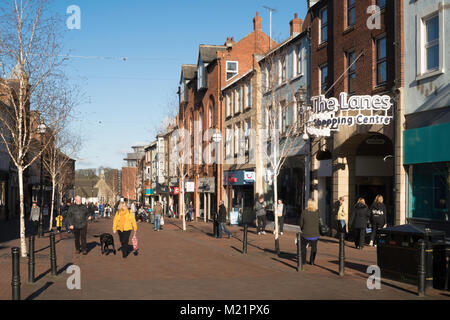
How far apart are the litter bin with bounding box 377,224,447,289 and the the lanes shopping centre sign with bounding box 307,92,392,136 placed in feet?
27.5

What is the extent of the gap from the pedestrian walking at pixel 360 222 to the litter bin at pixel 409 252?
701cm

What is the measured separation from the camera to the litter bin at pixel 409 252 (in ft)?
36.3

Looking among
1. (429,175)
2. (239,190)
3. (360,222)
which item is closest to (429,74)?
(429,175)

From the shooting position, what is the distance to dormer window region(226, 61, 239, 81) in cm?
4616

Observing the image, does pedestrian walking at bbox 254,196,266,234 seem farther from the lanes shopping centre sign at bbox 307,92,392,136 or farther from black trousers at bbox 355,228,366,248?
black trousers at bbox 355,228,366,248

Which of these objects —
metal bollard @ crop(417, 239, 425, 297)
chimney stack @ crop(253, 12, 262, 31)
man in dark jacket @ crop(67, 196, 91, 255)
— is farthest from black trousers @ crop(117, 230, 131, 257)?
chimney stack @ crop(253, 12, 262, 31)

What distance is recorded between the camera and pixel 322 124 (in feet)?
72.4

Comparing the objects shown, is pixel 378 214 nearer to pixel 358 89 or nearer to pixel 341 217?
pixel 341 217

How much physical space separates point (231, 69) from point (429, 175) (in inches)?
1161

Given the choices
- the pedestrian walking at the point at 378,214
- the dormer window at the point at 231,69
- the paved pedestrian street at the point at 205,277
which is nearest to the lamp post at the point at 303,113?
the pedestrian walking at the point at 378,214

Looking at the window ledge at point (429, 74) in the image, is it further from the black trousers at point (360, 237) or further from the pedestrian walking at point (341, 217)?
the pedestrian walking at point (341, 217)
